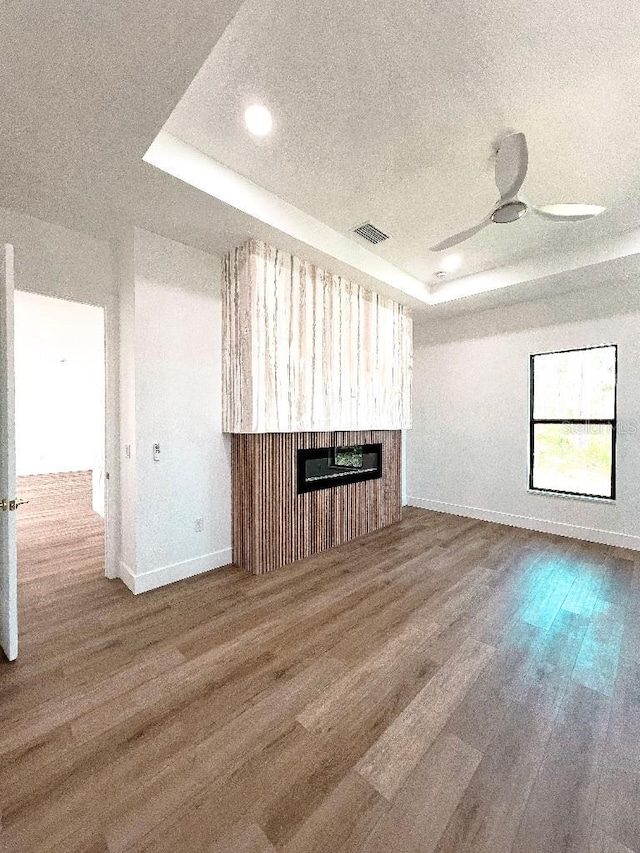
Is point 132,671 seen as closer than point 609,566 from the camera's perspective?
Yes

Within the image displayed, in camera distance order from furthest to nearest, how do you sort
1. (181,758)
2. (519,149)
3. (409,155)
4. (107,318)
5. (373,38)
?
(107,318) < (409,155) < (519,149) < (373,38) < (181,758)

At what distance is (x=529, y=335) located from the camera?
179 inches

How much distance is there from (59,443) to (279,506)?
847cm

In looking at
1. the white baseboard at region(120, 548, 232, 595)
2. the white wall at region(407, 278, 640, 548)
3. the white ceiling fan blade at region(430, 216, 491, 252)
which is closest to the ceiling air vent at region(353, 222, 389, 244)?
the white ceiling fan blade at region(430, 216, 491, 252)

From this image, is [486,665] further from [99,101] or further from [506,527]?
[99,101]

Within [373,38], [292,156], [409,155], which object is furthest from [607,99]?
[292,156]

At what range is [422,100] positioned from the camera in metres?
1.97

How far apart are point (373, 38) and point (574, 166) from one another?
67.6 inches

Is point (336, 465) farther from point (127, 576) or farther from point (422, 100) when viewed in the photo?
point (422, 100)

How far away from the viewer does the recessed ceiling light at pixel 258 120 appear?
6.62 ft

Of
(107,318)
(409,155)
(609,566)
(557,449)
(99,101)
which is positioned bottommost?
(609,566)

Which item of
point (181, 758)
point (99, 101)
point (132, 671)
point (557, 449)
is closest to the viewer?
point (181, 758)

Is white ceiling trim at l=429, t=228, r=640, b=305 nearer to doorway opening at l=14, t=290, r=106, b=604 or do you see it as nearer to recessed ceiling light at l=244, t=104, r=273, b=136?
recessed ceiling light at l=244, t=104, r=273, b=136

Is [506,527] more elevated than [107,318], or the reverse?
[107,318]
